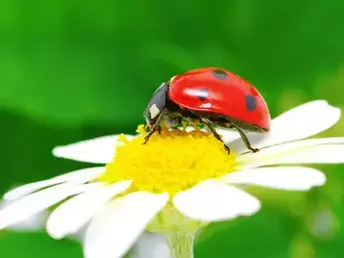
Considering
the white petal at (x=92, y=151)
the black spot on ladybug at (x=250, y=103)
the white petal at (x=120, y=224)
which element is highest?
the black spot on ladybug at (x=250, y=103)

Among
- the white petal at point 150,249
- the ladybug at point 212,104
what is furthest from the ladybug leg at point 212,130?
the white petal at point 150,249

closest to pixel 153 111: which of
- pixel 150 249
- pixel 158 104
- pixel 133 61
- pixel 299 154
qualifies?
pixel 158 104

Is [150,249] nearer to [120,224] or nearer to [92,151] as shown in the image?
[92,151]

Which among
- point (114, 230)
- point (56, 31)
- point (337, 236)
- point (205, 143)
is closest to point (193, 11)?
point (56, 31)

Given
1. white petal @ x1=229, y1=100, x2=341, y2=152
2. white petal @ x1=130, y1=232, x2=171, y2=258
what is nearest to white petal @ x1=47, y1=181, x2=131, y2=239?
white petal @ x1=229, y1=100, x2=341, y2=152

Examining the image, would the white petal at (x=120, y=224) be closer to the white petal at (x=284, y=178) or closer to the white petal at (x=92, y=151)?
the white petal at (x=284, y=178)
